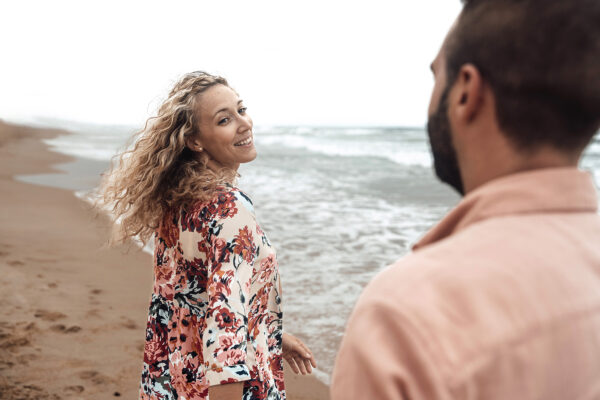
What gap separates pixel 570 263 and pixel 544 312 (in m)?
0.10

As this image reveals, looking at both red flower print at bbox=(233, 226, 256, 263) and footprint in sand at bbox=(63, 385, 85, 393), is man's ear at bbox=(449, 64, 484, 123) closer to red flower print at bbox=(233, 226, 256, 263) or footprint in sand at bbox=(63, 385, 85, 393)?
red flower print at bbox=(233, 226, 256, 263)

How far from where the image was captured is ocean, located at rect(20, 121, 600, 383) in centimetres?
566

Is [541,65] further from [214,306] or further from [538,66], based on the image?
[214,306]

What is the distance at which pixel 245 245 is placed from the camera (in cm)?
196

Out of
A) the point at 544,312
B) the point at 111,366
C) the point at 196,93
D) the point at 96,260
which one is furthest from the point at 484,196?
the point at 96,260

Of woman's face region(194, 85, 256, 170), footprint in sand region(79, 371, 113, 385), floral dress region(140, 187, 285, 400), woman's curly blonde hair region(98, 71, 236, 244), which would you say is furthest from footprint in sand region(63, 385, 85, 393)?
woman's face region(194, 85, 256, 170)

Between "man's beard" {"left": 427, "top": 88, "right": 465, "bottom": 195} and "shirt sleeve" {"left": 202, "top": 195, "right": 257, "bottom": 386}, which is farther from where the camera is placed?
"shirt sleeve" {"left": 202, "top": 195, "right": 257, "bottom": 386}

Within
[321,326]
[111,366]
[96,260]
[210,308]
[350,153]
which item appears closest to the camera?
[210,308]

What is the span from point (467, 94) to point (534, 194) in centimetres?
19

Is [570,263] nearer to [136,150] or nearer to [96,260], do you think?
[136,150]

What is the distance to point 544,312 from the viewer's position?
0.76 m

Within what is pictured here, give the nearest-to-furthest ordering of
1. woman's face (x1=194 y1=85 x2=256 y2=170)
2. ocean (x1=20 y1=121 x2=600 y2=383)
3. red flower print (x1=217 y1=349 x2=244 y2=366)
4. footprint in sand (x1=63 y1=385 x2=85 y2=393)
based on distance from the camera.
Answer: red flower print (x1=217 y1=349 x2=244 y2=366), woman's face (x1=194 y1=85 x2=256 y2=170), footprint in sand (x1=63 y1=385 x2=85 y2=393), ocean (x1=20 y1=121 x2=600 y2=383)

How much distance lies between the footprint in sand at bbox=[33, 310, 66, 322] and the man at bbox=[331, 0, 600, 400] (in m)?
5.08

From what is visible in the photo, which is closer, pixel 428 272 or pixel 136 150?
pixel 428 272
